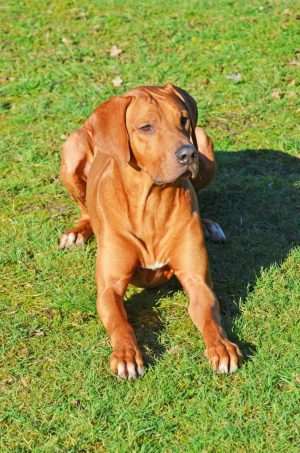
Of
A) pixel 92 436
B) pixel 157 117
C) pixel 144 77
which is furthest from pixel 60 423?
pixel 144 77

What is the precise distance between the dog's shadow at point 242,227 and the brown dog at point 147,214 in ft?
0.65

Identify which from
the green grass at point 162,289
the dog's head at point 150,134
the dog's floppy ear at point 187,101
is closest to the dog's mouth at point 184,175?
the dog's head at point 150,134

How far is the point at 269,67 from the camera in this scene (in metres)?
8.98

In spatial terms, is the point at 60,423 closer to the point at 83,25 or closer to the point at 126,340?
the point at 126,340

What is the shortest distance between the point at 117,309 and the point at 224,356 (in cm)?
75

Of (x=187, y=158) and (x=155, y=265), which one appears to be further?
(x=155, y=265)

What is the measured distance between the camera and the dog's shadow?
5.01m

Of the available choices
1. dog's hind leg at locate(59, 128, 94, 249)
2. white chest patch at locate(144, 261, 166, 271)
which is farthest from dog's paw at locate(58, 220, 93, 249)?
white chest patch at locate(144, 261, 166, 271)

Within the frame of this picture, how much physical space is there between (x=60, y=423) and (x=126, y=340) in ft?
2.06

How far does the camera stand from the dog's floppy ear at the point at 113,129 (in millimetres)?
4676

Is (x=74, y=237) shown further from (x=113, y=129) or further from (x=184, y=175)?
(x=184, y=175)

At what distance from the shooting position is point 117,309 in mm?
4742

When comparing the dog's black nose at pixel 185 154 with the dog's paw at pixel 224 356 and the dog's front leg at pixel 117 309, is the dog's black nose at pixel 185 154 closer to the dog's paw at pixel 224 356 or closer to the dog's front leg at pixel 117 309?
the dog's front leg at pixel 117 309

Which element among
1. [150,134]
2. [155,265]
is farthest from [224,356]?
[150,134]
